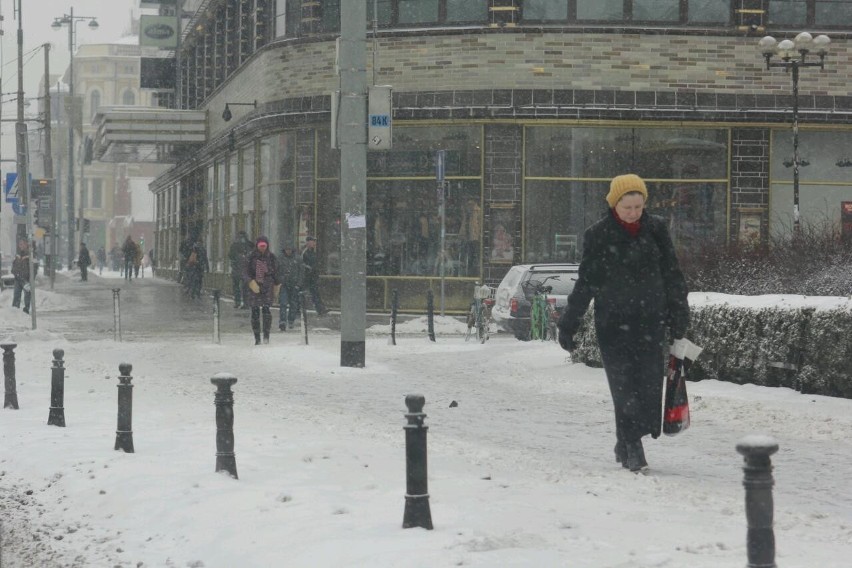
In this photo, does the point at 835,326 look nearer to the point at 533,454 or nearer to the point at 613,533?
the point at 533,454

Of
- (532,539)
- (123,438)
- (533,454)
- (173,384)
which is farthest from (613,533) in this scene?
(173,384)

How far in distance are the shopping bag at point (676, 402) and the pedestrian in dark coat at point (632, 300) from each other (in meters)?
0.08

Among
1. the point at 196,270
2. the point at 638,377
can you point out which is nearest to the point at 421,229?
the point at 196,270

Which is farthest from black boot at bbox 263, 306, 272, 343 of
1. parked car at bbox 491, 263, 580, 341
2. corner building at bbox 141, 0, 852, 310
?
corner building at bbox 141, 0, 852, 310

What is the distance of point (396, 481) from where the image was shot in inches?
335

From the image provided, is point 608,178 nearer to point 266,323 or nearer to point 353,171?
point 266,323

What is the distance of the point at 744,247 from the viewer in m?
17.0

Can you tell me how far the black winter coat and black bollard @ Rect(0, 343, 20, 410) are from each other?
5.71m

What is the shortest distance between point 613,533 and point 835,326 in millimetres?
5856

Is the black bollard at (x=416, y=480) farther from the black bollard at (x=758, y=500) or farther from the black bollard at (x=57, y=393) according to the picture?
the black bollard at (x=57, y=393)

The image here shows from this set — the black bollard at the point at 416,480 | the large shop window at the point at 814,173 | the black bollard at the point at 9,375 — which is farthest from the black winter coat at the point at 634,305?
the large shop window at the point at 814,173

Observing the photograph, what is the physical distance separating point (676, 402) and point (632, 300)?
2.31ft

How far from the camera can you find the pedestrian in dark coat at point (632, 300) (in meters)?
8.54

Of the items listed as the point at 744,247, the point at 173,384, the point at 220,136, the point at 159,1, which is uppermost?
the point at 159,1
